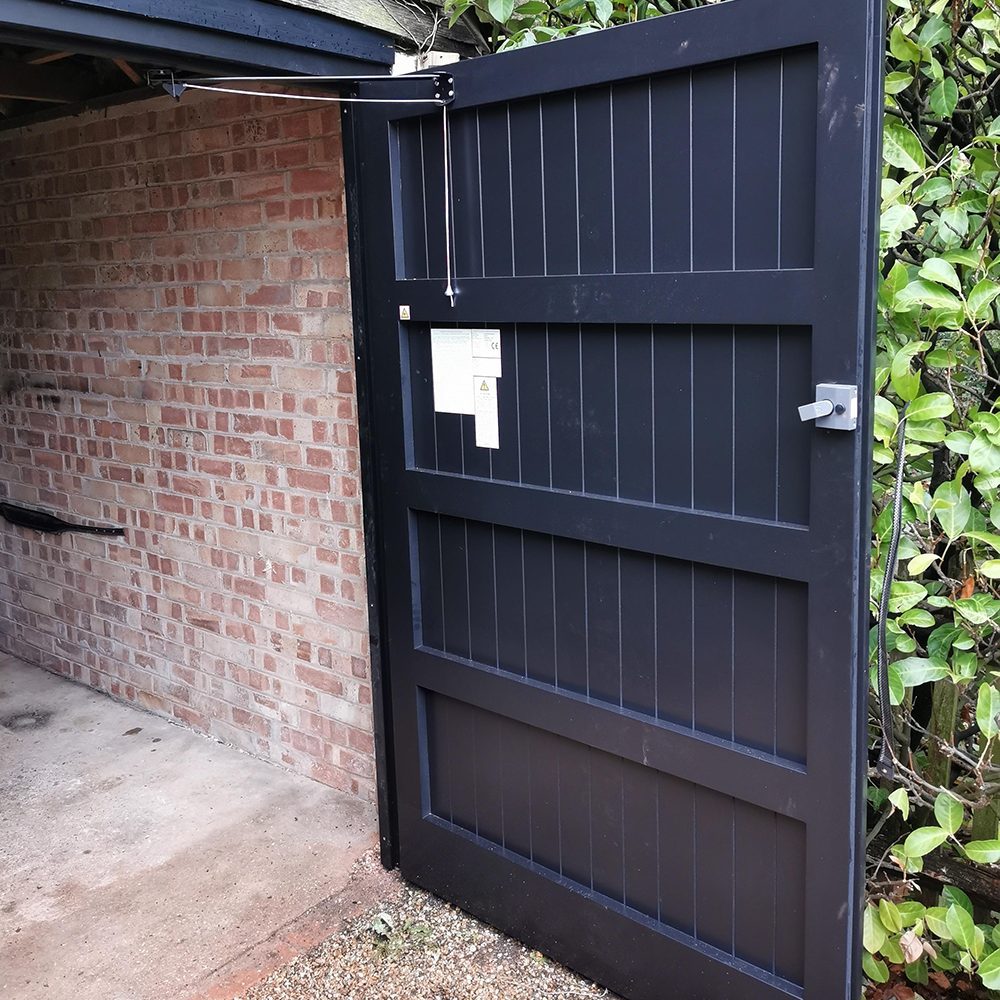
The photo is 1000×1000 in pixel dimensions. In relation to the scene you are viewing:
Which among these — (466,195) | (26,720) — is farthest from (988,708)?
(26,720)

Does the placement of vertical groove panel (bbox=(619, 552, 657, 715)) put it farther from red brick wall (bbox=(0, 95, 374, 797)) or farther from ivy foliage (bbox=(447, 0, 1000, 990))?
red brick wall (bbox=(0, 95, 374, 797))

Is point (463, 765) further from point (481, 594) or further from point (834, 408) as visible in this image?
point (834, 408)

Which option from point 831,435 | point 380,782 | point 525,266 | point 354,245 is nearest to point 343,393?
point 354,245

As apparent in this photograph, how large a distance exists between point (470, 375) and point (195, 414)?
158 cm

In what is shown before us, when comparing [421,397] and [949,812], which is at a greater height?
[421,397]

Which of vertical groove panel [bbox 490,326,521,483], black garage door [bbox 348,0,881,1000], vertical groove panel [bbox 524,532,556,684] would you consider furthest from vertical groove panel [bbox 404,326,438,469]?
vertical groove panel [bbox 524,532,556,684]

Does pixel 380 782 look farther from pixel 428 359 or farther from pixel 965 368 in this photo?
pixel 965 368

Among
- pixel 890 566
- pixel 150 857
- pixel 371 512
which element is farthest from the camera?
pixel 150 857

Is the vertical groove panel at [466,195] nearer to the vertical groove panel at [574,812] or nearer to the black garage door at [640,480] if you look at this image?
the black garage door at [640,480]

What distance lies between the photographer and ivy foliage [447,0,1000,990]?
213cm

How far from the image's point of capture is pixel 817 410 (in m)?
1.95

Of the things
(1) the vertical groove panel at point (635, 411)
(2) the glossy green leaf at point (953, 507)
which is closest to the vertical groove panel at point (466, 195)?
(1) the vertical groove panel at point (635, 411)

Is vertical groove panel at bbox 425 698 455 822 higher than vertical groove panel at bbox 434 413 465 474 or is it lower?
lower

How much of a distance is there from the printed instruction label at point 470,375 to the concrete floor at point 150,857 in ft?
4.87
